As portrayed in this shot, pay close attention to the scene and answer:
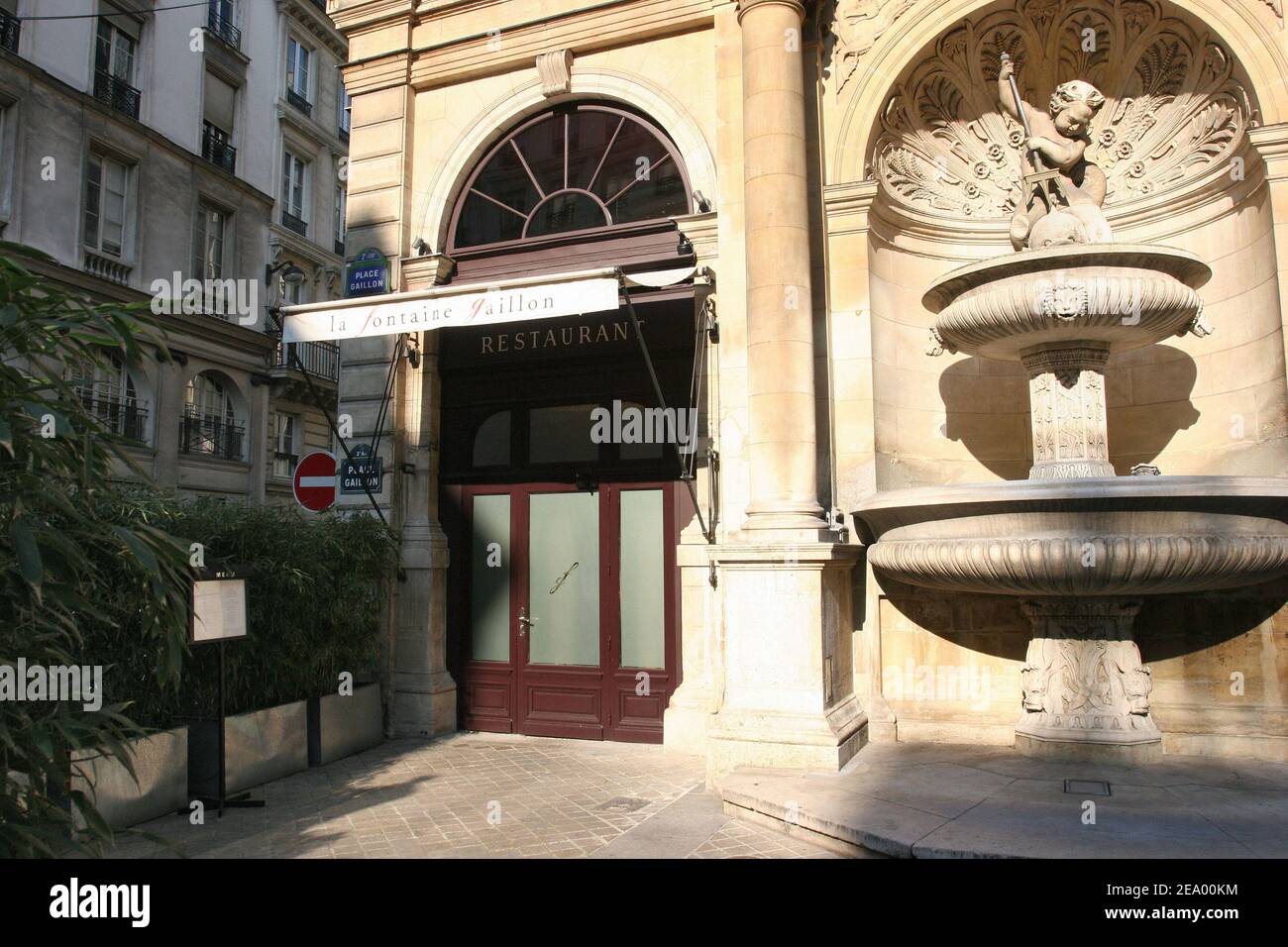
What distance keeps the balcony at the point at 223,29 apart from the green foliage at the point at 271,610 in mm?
20419

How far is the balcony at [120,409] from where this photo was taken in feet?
61.9

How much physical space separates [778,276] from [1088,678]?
3544mm

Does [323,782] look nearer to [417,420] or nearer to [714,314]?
[417,420]

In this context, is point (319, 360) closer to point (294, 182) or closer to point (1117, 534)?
point (294, 182)

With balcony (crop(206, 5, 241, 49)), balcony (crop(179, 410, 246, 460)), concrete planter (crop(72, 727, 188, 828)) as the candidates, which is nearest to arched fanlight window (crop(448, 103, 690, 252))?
concrete planter (crop(72, 727, 188, 828))

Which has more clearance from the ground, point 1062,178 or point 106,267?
point 106,267

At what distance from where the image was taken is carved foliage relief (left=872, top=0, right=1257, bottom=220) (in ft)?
24.4

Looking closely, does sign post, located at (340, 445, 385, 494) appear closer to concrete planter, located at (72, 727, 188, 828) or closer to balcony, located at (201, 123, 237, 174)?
concrete planter, located at (72, 727, 188, 828)

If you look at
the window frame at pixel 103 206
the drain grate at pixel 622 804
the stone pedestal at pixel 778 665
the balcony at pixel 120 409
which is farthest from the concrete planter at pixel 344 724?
the window frame at pixel 103 206

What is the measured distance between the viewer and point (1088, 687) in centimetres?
609

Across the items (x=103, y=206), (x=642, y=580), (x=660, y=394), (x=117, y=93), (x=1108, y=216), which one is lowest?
(x=642, y=580)

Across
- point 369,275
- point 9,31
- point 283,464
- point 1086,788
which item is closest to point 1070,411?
point 1086,788

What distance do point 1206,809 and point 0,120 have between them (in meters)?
21.8
